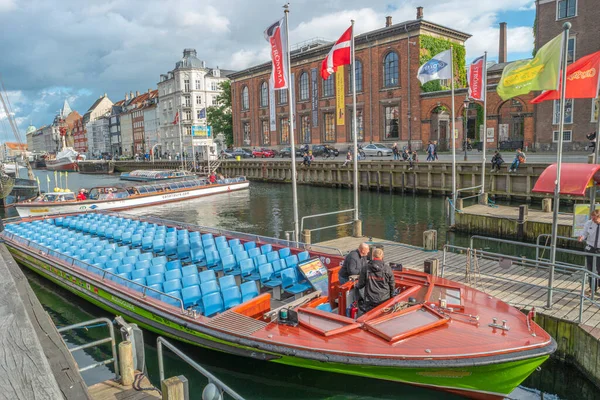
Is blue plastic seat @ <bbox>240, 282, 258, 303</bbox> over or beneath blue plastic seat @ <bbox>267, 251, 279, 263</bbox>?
beneath

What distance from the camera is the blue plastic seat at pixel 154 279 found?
11.2 m

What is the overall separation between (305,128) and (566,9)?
34895 mm

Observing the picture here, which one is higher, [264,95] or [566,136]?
[264,95]

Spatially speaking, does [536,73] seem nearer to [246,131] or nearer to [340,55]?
[340,55]

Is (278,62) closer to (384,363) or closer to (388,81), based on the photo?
(384,363)

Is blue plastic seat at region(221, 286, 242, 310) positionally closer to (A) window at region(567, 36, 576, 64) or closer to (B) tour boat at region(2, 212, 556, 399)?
(B) tour boat at region(2, 212, 556, 399)

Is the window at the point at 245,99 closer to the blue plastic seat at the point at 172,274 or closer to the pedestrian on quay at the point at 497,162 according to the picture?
the pedestrian on quay at the point at 497,162

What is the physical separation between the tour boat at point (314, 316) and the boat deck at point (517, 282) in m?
1.39

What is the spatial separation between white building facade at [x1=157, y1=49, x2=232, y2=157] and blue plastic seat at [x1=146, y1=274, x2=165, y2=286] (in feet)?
292

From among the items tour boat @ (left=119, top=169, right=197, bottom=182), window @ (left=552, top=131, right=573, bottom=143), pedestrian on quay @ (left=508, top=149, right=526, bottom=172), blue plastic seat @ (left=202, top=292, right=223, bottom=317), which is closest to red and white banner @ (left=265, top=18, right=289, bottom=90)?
blue plastic seat @ (left=202, top=292, right=223, bottom=317)

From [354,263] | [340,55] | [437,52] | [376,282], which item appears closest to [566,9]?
[437,52]

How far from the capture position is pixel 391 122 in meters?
53.8

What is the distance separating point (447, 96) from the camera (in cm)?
4719

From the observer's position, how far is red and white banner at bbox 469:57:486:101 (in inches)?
922
